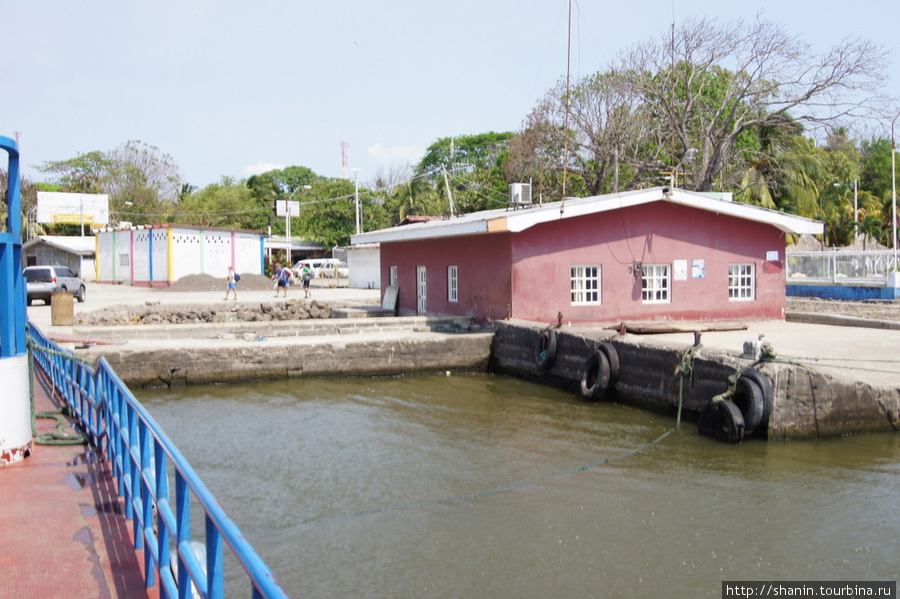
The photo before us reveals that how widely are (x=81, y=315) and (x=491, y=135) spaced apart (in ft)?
172

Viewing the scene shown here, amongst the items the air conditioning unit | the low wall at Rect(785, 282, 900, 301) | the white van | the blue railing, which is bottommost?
the blue railing

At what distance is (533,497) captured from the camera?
8.88 metres

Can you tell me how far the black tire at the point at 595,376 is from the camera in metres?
14.0

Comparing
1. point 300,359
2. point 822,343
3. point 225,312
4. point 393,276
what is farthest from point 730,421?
point 225,312

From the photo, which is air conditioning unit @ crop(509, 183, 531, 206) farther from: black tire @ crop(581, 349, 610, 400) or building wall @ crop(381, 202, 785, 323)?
black tire @ crop(581, 349, 610, 400)

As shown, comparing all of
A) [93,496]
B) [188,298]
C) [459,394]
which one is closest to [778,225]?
[459,394]

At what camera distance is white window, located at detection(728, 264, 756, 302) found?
778 inches

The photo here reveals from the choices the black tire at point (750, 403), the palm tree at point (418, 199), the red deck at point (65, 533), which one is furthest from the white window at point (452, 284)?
the palm tree at point (418, 199)

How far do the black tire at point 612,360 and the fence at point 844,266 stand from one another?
21.3 metres

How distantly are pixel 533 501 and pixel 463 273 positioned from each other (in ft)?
39.4

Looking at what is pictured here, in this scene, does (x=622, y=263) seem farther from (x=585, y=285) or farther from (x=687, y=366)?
(x=687, y=366)

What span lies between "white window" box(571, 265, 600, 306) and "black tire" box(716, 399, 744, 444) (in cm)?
779

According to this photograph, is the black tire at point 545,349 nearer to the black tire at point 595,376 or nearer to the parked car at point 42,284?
the black tire at point 595,376

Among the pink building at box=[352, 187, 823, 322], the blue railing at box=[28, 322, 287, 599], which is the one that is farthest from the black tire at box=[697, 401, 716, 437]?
the blue railing at box=[28, 322, 287, 599]
